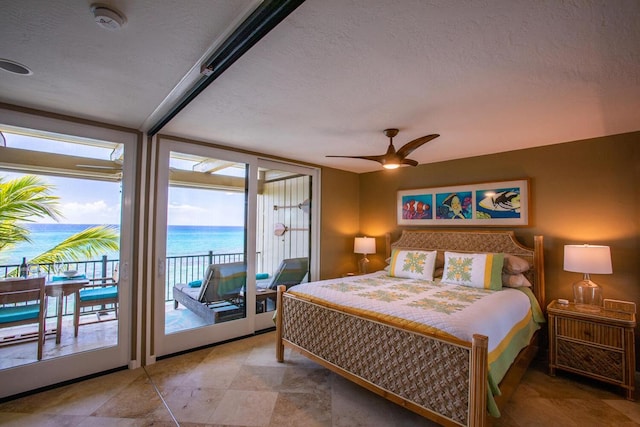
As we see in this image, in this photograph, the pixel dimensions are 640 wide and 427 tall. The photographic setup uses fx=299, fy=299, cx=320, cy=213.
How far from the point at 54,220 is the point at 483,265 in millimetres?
4294

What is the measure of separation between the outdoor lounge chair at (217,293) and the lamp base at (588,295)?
145 inches

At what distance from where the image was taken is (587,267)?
278 cm

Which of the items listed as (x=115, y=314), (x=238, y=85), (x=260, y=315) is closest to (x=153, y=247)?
(x=115, y=314)

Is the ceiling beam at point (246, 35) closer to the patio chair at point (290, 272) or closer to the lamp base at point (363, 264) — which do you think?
the patio chair at point (290, 272)

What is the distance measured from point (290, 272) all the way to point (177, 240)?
168cm

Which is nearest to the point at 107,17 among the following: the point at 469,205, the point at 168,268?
the point at 168,268

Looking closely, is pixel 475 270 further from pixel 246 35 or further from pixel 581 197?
pixel 246 35

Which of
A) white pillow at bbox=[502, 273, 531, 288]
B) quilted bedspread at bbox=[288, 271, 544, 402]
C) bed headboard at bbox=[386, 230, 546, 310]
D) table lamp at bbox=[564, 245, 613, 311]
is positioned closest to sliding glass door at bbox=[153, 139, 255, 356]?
quilted bedspread at bbox=[288, 271, 544, 402]

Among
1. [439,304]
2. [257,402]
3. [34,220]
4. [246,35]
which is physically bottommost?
[257,402]

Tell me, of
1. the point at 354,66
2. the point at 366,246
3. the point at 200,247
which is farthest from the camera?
the point at 366,246

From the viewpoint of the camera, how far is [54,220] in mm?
2740

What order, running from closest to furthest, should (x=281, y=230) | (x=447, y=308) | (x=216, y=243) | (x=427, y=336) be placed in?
1. (x=427, y=336)
2. (x=447, y=308)
3. (x=216, y=243)
4. (x=281, y=230)

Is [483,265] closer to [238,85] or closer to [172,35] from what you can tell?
[238,85]

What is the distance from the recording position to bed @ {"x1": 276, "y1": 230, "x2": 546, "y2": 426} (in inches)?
72.5
